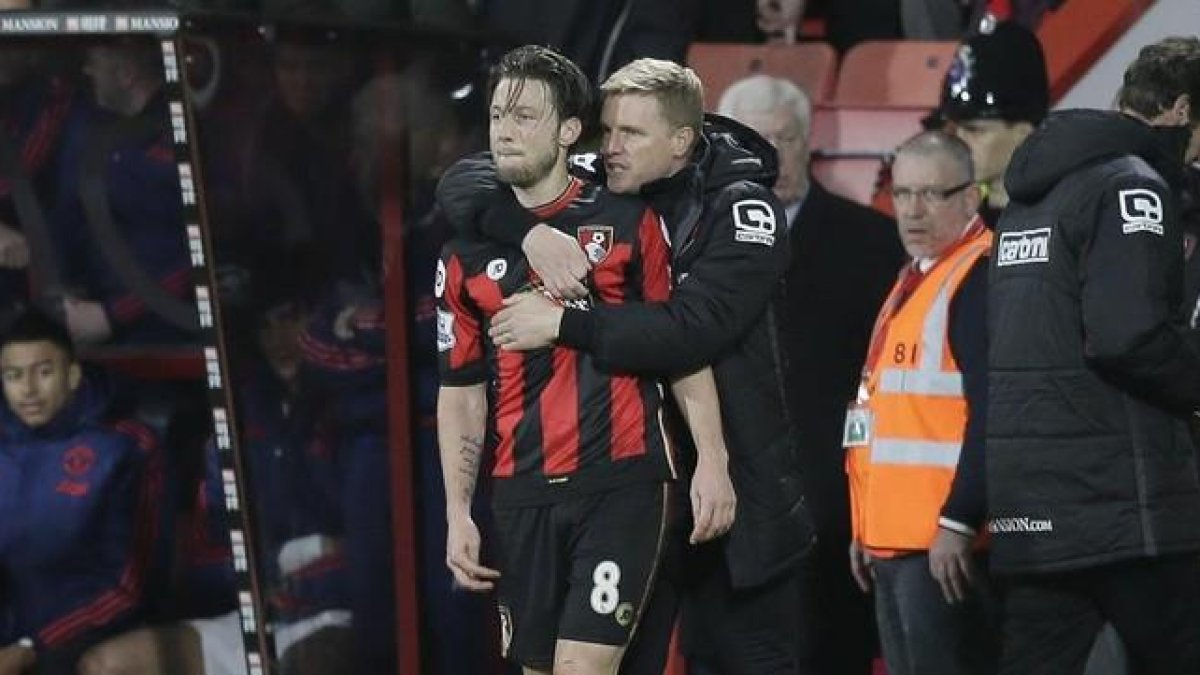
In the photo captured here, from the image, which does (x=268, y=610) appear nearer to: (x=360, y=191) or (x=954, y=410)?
(x=360, y=191)

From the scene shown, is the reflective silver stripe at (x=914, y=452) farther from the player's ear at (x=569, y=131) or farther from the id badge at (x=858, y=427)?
the player's ear at (x=569, y=131)

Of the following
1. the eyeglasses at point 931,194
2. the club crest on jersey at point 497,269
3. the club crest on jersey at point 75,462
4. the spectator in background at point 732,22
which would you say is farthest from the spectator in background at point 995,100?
the club crest on jersey at point 75,462

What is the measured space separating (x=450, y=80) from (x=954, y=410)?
1696 millimetres

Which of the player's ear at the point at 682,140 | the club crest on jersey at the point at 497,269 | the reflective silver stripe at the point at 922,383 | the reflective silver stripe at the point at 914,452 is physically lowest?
the reflective silver stripe at the point at 914,452

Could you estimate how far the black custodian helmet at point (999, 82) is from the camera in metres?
6.96

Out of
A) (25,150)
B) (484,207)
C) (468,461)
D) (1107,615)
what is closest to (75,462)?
(25,150)

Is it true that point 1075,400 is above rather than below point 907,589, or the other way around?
above

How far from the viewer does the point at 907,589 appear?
6.17m

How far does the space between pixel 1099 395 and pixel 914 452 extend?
81cm

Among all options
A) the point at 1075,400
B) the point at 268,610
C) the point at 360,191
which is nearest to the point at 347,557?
the point at 268,610

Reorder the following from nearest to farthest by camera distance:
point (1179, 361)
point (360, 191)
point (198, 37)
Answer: point (1179, 361) → point (198, 37) → point (360, 191)

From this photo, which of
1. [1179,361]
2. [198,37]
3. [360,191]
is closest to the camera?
[1179,361]

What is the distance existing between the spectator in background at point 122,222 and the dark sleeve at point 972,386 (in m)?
1.88

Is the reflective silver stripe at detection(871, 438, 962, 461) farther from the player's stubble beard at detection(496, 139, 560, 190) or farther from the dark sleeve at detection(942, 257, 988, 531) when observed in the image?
the player's stubble beard at detection(496, 139, 560, 190)
